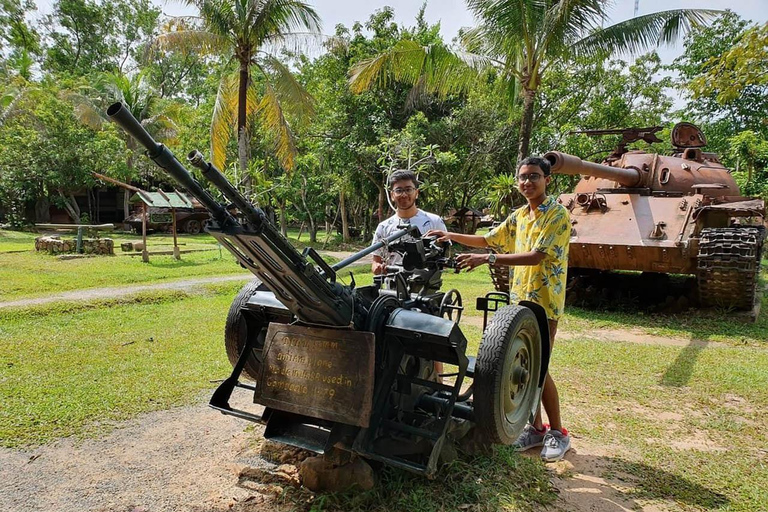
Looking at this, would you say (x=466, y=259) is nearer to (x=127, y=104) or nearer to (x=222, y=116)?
(x=222, y=116)

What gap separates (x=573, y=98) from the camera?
72.6ft

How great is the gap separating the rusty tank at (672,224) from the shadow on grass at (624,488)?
3.42m

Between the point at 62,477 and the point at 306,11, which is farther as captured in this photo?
the point at 306,11

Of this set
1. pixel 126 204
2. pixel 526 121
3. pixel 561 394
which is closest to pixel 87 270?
pixel 526 121

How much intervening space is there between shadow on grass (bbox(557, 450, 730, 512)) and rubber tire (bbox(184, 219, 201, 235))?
2579 cm

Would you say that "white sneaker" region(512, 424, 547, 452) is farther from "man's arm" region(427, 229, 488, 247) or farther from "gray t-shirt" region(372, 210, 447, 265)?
"gray t-shirt" region(372, 210, 447, 265)

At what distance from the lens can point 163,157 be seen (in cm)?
193

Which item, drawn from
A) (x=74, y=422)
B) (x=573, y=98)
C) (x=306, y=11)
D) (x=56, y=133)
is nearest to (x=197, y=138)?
(x=56, y=133)

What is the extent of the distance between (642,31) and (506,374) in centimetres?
1015

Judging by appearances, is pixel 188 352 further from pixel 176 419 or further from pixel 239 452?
pixel 239 452

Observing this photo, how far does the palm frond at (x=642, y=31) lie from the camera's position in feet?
34.1

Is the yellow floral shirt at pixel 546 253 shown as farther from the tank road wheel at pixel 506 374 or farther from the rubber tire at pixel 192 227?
the rubber tire at pixel 192 227

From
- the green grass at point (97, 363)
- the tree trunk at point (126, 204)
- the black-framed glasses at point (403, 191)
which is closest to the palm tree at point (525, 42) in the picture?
the green grass at point (97, 363)

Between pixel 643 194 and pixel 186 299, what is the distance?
7533 millimetres
